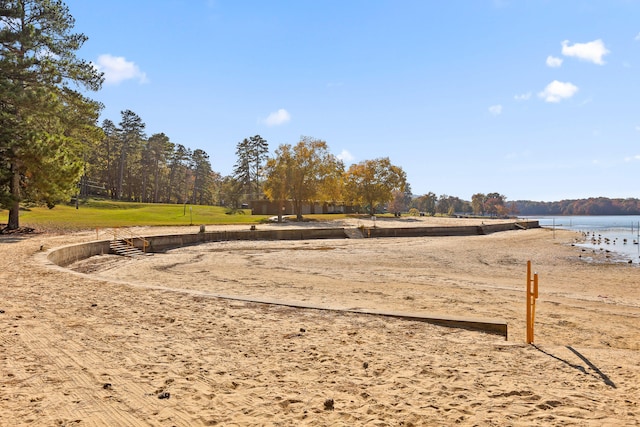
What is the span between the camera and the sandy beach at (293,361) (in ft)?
14.0

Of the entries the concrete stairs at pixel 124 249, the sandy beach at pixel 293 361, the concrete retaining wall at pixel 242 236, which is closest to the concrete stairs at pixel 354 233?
the concrete retaining wall at pixel 242 236

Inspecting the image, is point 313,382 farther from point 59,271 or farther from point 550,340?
point 59,271

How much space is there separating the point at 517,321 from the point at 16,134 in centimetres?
2927

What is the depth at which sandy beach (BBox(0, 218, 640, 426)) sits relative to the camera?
14.0ft

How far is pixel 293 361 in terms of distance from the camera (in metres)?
5.84

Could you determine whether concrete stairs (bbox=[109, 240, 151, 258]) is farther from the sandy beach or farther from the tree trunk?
the sandy beach

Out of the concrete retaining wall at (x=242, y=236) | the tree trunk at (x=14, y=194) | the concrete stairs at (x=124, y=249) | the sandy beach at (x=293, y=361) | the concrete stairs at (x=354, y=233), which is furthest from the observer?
the concrete stairs at (x=354, y=233)

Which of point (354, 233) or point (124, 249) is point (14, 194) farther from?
point (354, 233)

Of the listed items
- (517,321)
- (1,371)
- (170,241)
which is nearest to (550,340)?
(517,321)

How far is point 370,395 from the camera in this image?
4.76m

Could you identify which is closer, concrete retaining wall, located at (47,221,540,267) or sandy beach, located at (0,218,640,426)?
sandy beach, located at (0,218,640,426)

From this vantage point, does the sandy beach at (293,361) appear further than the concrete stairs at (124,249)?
No

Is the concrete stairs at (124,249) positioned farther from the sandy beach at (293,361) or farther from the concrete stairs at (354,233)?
the concrete stairs at (354,233)

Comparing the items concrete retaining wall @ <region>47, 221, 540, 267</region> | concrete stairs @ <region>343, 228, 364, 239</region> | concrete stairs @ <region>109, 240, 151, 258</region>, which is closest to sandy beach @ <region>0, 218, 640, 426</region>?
concrete retaining wall @ <region>47, 221, 540, 267</region>
